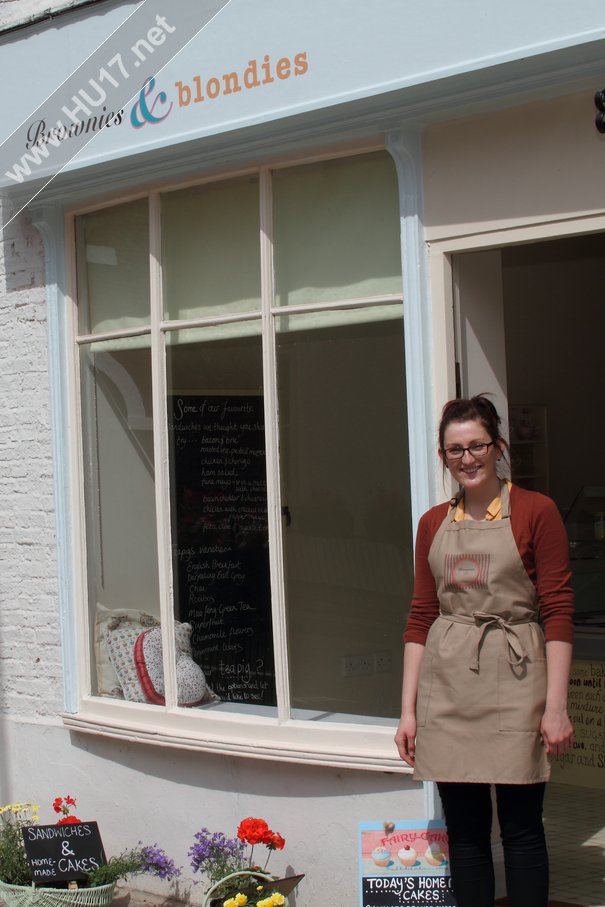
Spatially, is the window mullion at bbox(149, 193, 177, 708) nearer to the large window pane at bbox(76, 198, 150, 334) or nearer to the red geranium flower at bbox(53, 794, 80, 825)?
the large window pane at bbox(76, 198, 150, 334)

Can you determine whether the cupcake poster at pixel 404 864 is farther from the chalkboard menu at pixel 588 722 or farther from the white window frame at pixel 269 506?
the chalkboard menu at pixel 588 722

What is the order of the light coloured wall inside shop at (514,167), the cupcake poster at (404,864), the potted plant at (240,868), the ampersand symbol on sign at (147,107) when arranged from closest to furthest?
1. the cupcake poster at (404,864)
2. the light coloured wall inside shop at (514,167)
3. the potted plant at (240,868)
4. the ampersand symbol on sign at (147,107)

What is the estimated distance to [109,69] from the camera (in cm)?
544

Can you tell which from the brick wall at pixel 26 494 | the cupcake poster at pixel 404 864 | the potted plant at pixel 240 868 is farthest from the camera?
the brick wall at pixel 26 494

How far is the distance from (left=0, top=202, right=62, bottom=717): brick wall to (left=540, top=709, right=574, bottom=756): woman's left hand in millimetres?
3131

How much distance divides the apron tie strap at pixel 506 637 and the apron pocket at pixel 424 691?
175mm

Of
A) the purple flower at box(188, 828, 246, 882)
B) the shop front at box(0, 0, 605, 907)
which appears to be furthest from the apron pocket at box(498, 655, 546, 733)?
the purple flower at box(188, 828, 246, 882)

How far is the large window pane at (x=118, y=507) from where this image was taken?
5.74 meters

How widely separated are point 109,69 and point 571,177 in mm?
2370

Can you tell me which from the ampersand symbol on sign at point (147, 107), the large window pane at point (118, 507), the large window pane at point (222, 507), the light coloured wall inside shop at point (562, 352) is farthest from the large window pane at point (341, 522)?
the light coloured wall inside shop at point (562, 352)

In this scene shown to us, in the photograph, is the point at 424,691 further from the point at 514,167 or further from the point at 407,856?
the point at 514,167

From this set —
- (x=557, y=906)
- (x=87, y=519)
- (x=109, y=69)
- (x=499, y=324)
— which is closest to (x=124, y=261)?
(x=109, y=69)

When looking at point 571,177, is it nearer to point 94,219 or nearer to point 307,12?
point 307,12

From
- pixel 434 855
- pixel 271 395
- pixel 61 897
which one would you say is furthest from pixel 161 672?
pixel 434 855
